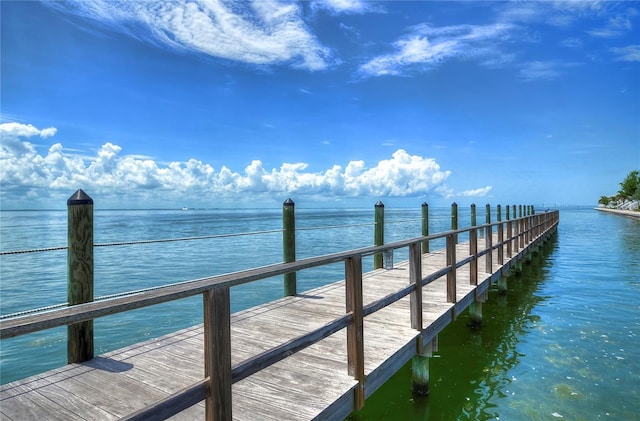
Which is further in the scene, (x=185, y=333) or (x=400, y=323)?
(x=400, y=323)

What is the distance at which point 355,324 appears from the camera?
2.96 m

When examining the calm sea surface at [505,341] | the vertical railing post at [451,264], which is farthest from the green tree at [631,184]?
the vertical railing post at [451,264]

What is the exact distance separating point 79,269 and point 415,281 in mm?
3225

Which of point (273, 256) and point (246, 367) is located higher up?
point (246, 367)

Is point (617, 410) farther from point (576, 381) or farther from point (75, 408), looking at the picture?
point (75, 408)

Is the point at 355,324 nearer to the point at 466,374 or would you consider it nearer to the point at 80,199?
the point at 80,199

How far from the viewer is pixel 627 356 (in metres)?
6.01

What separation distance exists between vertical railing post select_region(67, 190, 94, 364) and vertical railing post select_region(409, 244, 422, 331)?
3.08 metres

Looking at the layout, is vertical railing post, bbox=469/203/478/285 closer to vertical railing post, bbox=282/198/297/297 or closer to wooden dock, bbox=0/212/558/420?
wooden dock, bbox=0/212/558/420

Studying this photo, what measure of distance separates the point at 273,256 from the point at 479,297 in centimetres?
1190

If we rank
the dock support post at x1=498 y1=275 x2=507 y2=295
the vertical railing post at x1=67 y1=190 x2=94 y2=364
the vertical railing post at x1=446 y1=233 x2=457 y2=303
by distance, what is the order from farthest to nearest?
the dock support post at x1=498 y1=275 x2=507 y2=295 < the vertical railing post at x1=446 y1=233 x2=457 y2=303 < the vertical railing post at x1=67 y1=190 x2=94 y2=364

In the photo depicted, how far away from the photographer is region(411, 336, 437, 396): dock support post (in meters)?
4.58

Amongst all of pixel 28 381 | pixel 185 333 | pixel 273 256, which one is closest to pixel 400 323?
pixel 185 333

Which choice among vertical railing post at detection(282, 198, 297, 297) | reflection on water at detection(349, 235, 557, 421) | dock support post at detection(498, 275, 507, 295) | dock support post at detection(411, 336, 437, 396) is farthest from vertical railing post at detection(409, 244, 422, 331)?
dock support post at detection(498, 275, 507, 295)
